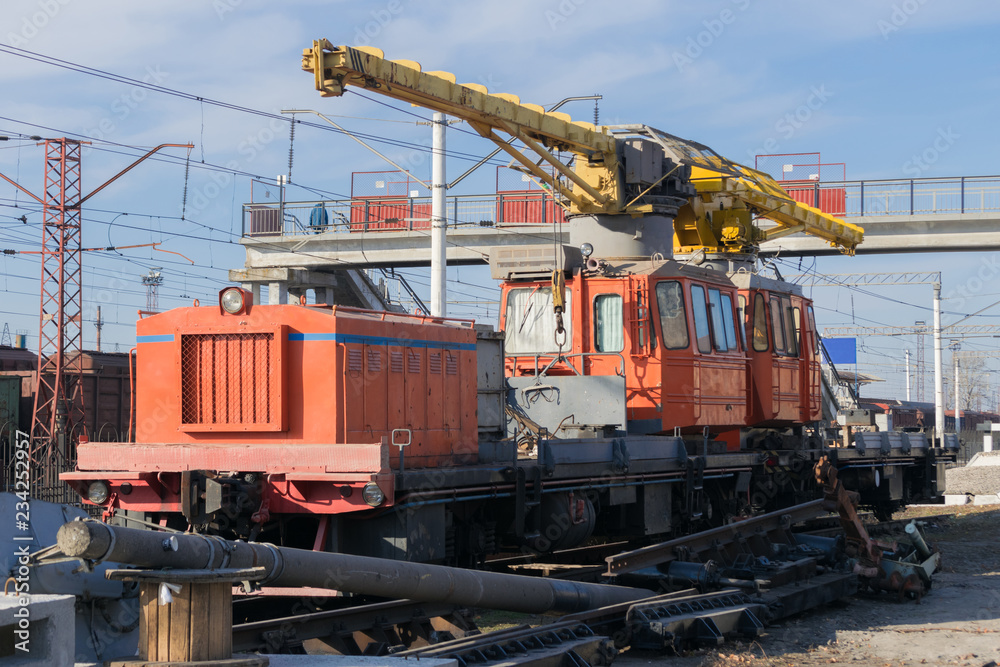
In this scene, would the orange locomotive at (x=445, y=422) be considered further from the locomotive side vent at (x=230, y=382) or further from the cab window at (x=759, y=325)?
the cab window at (x=759, y=325)

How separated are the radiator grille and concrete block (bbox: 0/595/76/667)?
15.3 feet

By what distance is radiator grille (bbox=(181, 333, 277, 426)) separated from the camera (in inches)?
379

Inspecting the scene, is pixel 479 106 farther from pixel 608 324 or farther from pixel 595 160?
pixel 608 324

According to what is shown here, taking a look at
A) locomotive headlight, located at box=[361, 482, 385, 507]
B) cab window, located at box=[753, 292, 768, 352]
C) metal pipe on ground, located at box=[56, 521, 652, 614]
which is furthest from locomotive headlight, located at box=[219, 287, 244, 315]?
cab window, located at box=[753, 292, 768, 352]

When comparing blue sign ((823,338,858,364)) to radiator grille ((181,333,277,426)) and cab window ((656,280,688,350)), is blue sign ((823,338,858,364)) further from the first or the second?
radiator grille ((181,333,277,426))

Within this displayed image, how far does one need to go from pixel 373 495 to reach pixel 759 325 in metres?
9.12

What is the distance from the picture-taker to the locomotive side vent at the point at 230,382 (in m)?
9.59

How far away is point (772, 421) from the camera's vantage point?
54.1 ft

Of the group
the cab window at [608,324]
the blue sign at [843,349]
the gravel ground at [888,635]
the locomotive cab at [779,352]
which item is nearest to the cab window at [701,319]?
the cab window at [608,324]

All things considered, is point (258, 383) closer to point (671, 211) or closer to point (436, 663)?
point (436, 663)

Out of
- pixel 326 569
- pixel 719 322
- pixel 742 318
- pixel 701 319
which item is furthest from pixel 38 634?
pixel 742 318

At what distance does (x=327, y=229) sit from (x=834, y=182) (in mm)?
17580

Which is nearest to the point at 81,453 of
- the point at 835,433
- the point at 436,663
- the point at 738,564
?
the point at 436,663

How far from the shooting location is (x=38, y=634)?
4.85 meters
